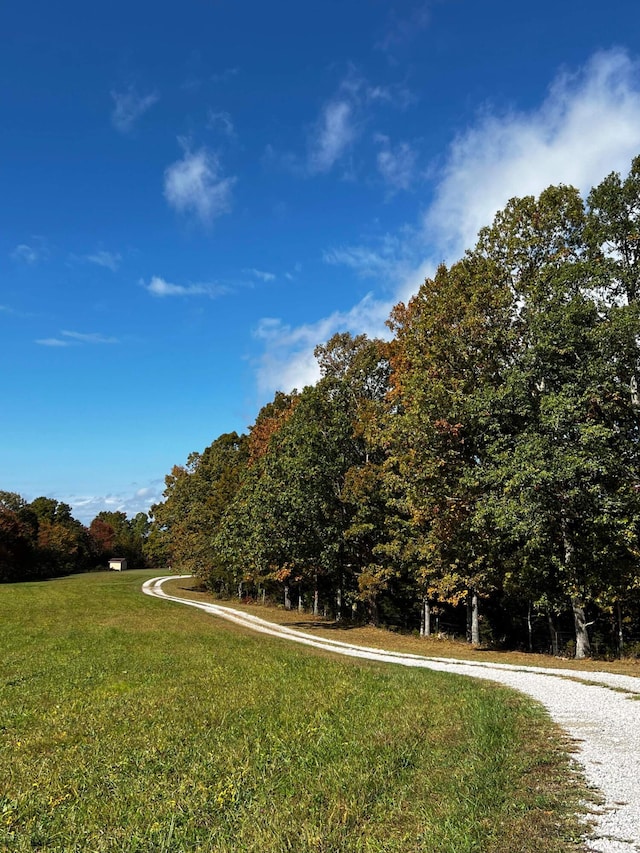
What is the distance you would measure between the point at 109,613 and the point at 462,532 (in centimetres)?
2061

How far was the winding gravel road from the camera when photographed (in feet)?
16.3

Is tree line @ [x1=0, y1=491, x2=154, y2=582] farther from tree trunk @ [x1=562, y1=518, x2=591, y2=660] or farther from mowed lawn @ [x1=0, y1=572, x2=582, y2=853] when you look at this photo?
mowed lawn @ [x1=0, y1=572, x2=582, y2=853]

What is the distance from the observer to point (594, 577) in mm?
19562

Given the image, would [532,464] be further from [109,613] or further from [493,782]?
[109,613]

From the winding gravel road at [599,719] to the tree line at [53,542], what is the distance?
63.5 meters

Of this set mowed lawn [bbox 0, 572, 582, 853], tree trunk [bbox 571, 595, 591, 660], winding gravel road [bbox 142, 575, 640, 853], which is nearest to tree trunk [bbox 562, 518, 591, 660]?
tree trunk [bbox 571, 595, 591, 660]

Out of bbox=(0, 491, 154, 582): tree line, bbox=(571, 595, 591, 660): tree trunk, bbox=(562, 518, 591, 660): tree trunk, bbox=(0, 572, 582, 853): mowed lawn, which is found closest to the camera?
bbox=(0, 572, 582, 853): mowed lawn

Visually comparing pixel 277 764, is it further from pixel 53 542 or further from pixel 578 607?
pixel 53 542

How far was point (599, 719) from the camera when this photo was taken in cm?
916

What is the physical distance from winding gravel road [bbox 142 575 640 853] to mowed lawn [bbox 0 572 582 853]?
12.4 inches

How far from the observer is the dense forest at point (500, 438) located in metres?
17.7

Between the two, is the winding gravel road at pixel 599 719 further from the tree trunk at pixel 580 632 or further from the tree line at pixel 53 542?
the tree line at pixel 53 542

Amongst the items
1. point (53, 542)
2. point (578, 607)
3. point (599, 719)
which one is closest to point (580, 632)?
point (578, 607)

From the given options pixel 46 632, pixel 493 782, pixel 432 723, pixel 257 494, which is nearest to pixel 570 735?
pixel 432 723
